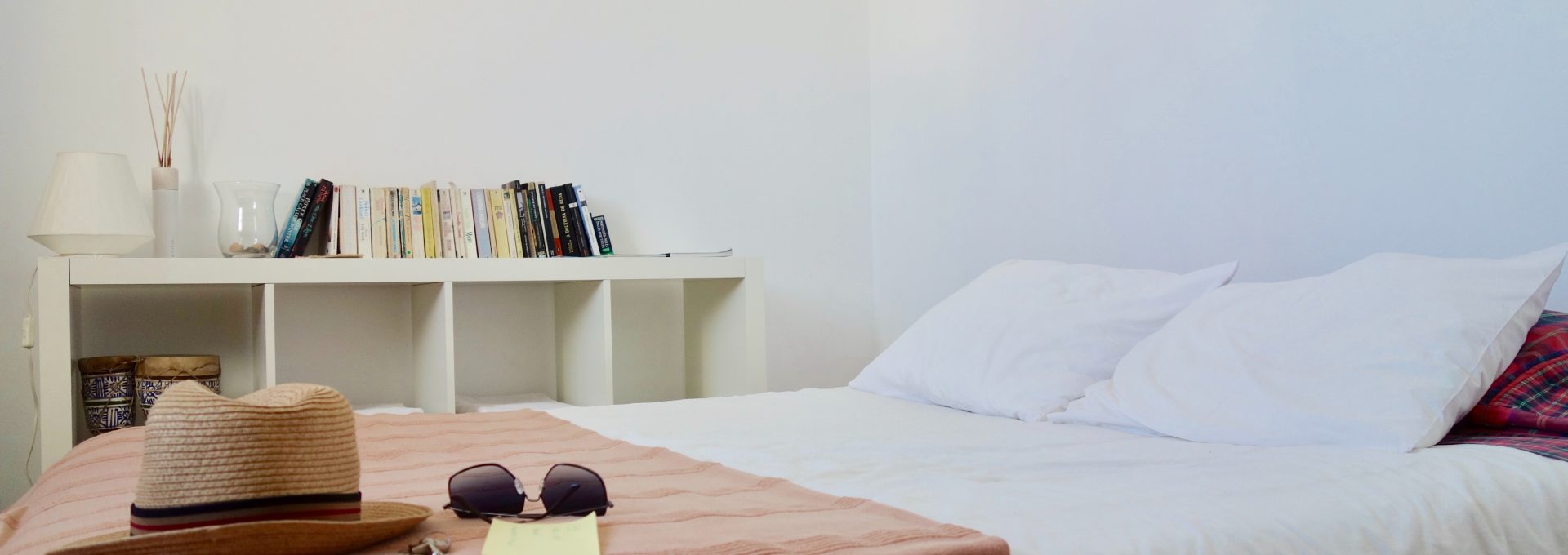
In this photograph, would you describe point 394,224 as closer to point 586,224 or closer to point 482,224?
point 482,224

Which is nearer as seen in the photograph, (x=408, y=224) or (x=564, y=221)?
(x=408, y=224)

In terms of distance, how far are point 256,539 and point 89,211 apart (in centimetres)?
173

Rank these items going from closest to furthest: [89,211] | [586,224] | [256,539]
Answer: [256,539] < [89,211] < [586,224]

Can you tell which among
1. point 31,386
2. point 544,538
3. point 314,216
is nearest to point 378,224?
point 314,216

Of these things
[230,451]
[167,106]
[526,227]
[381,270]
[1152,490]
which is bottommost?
[1152,490]

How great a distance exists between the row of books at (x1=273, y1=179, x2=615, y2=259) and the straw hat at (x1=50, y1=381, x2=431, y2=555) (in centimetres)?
168

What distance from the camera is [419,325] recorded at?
267 cm

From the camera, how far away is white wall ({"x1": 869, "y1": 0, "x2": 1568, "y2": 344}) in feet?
5.61

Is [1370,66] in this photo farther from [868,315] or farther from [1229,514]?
[868,315]

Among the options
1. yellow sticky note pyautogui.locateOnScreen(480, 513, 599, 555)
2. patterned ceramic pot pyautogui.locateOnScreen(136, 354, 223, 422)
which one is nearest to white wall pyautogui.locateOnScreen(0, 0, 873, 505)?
patterned ceramic pot pyautogui.locateOnScreen(136, 354, 223, 422)

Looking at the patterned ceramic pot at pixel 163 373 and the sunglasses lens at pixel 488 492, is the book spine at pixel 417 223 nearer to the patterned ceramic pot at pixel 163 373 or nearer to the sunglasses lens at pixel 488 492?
the patterned ceramic pot at pixel 163 373

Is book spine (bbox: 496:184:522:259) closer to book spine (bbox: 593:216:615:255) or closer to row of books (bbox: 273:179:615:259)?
row of books (bbox: 273:179:615:259)

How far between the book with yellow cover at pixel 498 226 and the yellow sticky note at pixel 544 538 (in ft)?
5.57

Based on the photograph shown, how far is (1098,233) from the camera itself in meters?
2.47
